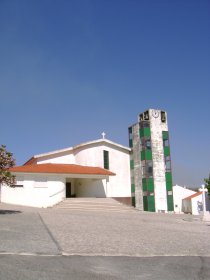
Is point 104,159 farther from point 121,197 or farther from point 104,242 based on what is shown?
point 104,242

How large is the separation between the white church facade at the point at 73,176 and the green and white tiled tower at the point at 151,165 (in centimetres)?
111

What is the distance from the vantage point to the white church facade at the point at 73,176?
29.6 meters

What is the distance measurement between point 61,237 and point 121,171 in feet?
91.8

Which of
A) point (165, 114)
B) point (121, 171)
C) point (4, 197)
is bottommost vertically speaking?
point (4, 197)

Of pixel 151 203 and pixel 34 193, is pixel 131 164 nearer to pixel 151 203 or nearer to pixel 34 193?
pixel 151 203

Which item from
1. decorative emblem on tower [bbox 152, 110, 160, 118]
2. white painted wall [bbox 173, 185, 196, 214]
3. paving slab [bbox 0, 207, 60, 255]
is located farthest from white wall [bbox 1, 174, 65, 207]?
white painted wall [bbox 173, 185, 196, 214]

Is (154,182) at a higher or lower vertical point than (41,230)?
higher

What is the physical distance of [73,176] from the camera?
32156 mm

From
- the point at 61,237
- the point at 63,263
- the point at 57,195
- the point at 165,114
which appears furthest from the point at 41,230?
the point at 165,114

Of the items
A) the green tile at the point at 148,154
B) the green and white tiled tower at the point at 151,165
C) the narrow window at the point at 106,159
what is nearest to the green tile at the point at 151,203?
the green and white tiled tower at the point at 151,165

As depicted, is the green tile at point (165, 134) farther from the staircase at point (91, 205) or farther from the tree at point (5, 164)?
the tree at point (5, 164)

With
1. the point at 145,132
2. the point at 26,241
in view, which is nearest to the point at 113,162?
the point at 145,132

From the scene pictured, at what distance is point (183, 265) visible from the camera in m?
8.54

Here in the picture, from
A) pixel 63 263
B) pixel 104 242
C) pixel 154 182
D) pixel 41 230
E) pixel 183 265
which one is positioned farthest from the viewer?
pixel 154 182
